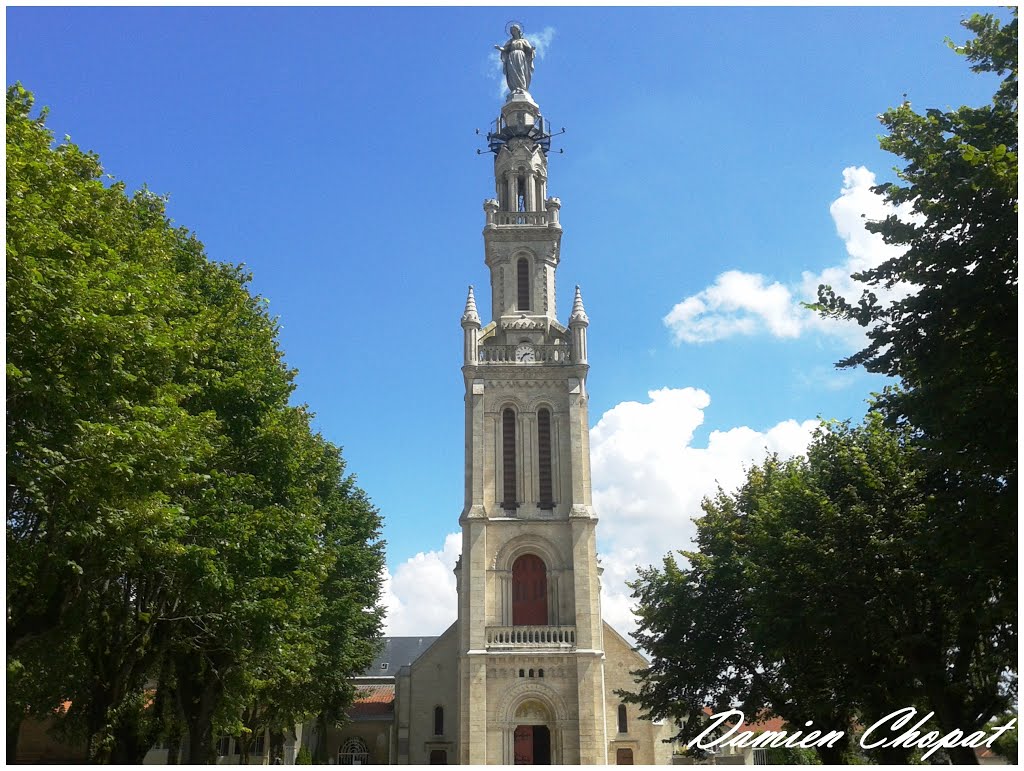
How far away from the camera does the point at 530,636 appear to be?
37.9 m

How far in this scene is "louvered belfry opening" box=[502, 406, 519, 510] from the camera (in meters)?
40.8

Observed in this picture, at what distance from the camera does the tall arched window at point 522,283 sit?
150 ft

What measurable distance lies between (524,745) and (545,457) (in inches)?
507

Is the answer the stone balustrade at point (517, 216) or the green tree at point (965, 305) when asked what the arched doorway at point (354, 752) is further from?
the green tree at point (965, 305)

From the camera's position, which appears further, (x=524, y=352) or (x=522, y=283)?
(x=522, y=283)

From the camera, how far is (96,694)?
69.7 ft

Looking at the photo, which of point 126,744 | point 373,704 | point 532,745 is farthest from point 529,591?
point 373,704

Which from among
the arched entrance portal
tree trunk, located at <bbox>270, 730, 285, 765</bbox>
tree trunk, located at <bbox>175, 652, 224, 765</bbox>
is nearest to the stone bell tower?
the arched entrance portal

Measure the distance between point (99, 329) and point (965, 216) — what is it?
13.9 meters

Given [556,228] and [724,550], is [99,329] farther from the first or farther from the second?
[556,228]

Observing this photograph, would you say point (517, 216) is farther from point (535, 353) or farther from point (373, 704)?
point (373, 704)

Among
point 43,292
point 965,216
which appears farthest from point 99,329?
point 965,216

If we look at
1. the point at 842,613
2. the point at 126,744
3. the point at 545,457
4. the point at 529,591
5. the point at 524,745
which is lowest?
the point at 524,745

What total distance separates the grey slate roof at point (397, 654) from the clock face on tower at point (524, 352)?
1271 inches
